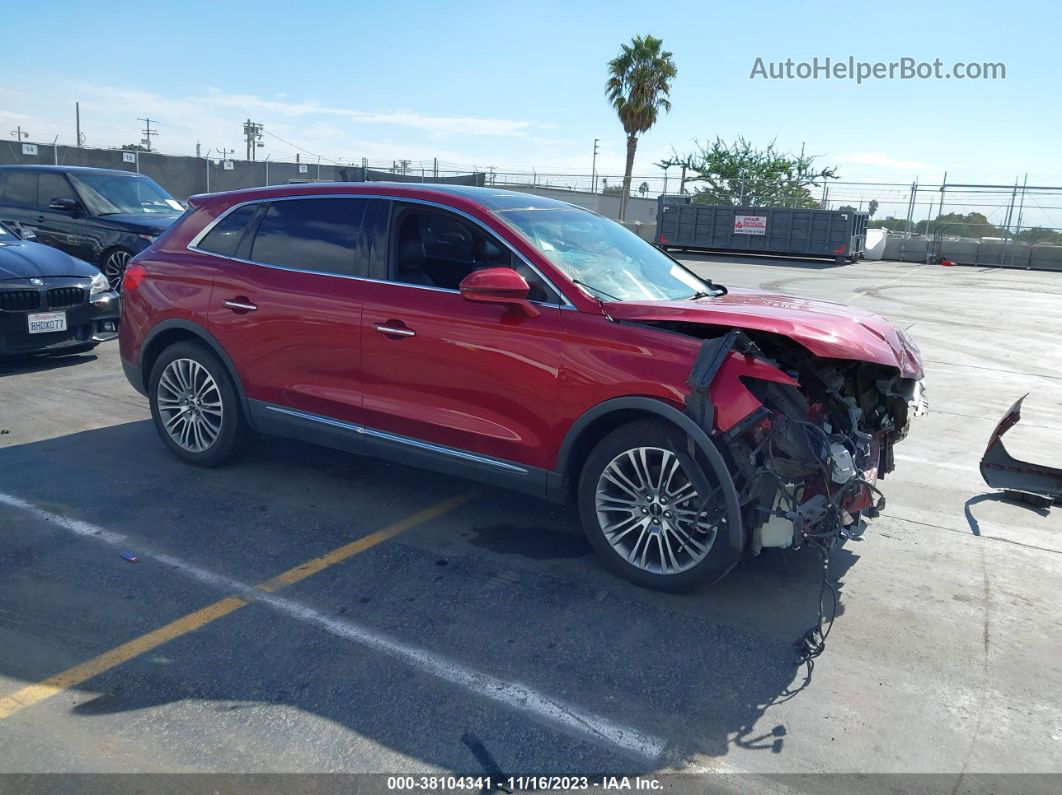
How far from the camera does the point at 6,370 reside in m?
8.45

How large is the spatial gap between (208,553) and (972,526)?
14.7ft

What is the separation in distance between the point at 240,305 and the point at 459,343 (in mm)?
1696

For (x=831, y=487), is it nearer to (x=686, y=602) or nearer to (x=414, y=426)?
(x=686, y=602)

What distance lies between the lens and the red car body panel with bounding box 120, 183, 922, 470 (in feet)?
13.3

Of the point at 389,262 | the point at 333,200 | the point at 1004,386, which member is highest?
the point at 333,200

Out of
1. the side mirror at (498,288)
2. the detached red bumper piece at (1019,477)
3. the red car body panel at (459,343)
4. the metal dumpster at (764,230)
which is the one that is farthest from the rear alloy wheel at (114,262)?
the metal dumpster at (764,230)

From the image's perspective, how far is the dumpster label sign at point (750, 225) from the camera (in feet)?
103

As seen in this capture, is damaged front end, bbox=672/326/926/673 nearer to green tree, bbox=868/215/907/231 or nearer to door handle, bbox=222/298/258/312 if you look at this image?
door handle, bbox=222/298/258/312

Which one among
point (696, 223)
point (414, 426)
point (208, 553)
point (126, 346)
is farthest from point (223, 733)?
point (696, 223)

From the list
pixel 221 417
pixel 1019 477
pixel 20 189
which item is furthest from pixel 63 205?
pixel 1019 477

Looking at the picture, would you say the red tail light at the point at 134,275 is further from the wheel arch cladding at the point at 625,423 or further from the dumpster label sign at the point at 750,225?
the dumpster label sign at the point at 750,225

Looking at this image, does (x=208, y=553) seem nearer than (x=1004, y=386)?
Yes

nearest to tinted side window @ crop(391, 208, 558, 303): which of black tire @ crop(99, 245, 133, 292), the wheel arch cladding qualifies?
the wheel arch cladding

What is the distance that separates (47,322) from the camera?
8.30 metres
